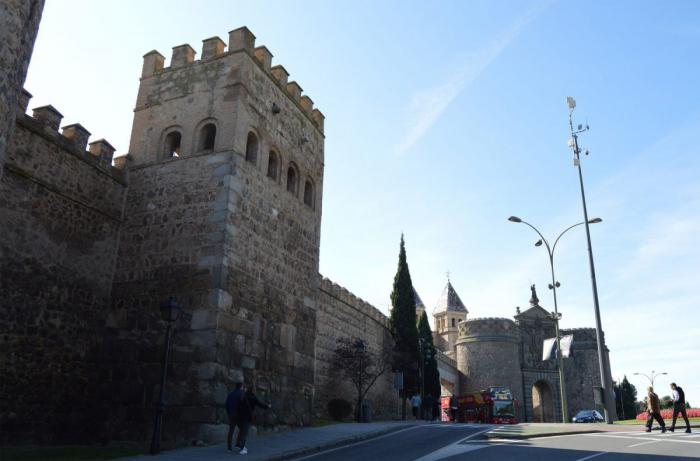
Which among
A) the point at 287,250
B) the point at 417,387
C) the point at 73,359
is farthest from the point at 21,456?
the point at 417,387

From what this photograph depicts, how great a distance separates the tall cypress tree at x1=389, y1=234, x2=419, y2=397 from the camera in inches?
1252

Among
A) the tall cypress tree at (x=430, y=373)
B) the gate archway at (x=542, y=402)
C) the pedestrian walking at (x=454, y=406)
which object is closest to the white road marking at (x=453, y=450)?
the pedestrian walking at (x=454, y=406)

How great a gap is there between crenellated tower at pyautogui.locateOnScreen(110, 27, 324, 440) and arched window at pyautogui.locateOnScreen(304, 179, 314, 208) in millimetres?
600

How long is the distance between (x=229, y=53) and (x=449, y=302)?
60.1 m

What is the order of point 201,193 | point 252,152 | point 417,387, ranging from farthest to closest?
point 417,387, point 252,152, point 201,193

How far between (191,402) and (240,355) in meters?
1.55

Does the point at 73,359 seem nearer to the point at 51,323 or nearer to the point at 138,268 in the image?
the point at 51,323

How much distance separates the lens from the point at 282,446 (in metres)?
11.4

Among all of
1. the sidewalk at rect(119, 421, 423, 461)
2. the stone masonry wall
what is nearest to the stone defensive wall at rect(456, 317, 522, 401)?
the sidewalk at rect(119, 421, 423, 461)

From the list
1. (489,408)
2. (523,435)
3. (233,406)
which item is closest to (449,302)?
(489,408)

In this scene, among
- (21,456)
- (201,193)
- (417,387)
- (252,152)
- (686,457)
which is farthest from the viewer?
(417,387)

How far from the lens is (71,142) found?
1418 centimetres

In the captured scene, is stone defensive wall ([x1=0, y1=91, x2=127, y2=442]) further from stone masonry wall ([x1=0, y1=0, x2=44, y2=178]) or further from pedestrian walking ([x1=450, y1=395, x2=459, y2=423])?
pedestrian walking ([x1=450, y1=395, x2=459, y2=423])

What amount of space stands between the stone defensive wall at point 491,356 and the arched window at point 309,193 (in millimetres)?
31221
